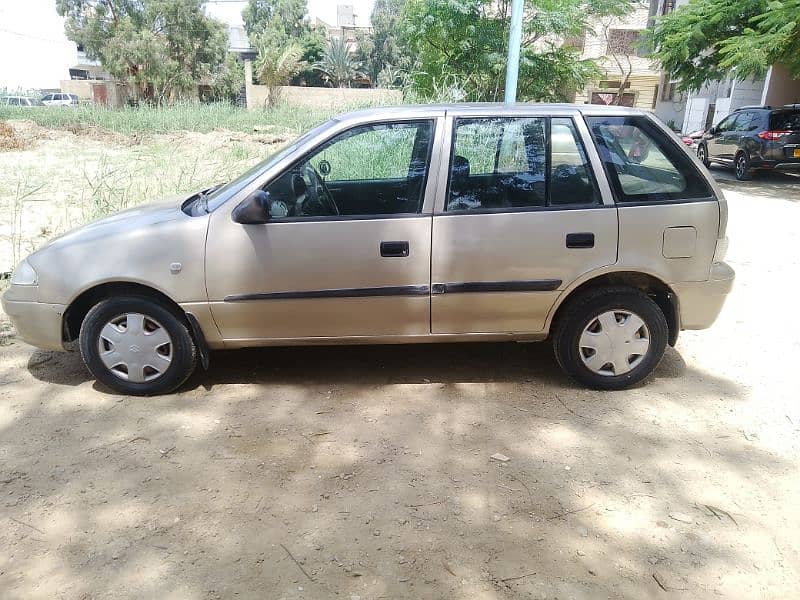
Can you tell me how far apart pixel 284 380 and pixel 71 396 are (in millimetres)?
1284

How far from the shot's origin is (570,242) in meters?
3.59

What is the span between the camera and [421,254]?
11.7 ft

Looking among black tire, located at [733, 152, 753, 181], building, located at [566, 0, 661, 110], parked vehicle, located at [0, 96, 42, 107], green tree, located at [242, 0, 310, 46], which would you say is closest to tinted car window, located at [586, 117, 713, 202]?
black tire, located at [733, 152, 753, 181]

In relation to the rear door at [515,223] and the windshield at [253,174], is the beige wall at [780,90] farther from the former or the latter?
the windshield at [253,174]

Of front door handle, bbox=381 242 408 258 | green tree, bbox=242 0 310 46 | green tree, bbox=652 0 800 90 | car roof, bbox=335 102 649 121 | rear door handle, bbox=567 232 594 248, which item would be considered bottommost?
front door handle, bbox=381 242 408 258

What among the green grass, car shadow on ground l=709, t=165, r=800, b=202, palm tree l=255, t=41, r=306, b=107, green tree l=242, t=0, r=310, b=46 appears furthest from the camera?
green tree l=242, t=0, r=310, b=46

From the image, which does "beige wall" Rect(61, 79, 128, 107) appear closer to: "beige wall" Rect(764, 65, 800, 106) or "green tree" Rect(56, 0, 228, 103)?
"green tree" Rect(56, 0, 228, 103)

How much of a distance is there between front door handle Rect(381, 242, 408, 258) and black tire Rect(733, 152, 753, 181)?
45.2ft

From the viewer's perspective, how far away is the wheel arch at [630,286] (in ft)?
12.1

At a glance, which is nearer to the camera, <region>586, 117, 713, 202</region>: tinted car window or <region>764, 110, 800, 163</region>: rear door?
<region>586, 117, 713, 202</region>: tinted car window

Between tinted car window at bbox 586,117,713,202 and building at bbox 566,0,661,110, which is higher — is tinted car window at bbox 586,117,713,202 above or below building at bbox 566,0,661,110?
below

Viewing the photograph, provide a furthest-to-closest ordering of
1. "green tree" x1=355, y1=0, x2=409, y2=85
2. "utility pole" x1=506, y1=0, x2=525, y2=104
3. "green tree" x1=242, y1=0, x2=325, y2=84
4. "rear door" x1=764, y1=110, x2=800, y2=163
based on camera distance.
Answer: "green tree" x1=355, y1=0, x2=409, y2=85
"green tree" x1=242, y1=0, x2=325, y2=84
"rear door" x1=764, y1=110, x2=800, y2=163
"utility pole" x1=506, y1=0, x2=525, y2=104

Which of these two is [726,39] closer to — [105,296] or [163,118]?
[105,296]

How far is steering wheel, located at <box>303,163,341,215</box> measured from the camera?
12.0 ft
